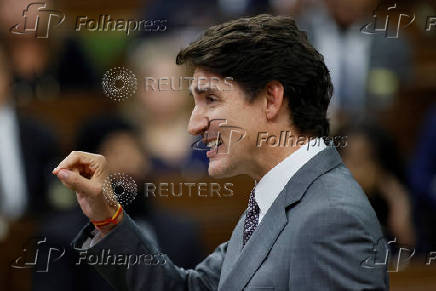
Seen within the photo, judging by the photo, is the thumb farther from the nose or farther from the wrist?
the nose

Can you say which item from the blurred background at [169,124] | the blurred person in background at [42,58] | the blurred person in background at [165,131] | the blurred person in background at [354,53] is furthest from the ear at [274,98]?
the blurred person in background at [42,58]

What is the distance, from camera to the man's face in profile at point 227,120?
1.44 meters

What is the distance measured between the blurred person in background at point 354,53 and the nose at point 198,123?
1.82 m

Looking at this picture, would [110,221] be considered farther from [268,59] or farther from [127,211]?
[127,211]

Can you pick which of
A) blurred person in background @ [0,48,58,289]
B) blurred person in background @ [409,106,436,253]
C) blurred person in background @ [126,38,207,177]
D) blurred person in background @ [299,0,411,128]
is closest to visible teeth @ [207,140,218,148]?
blurred person in background @ [126,38,207,177]

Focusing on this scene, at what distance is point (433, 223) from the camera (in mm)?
3008

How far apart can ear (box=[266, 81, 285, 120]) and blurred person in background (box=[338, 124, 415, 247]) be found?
1412 millimetres

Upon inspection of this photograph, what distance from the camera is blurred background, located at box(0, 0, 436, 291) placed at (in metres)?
2.58

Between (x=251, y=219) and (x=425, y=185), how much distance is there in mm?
1782

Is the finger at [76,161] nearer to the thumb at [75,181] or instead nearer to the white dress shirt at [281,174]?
the thumb at [75,181]

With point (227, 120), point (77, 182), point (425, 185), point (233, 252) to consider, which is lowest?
point (425, 185)

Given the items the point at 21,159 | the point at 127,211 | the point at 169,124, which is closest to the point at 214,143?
the point at 127,211

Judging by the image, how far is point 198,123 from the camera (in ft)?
4.80

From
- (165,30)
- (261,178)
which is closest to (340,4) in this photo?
(165,30)
